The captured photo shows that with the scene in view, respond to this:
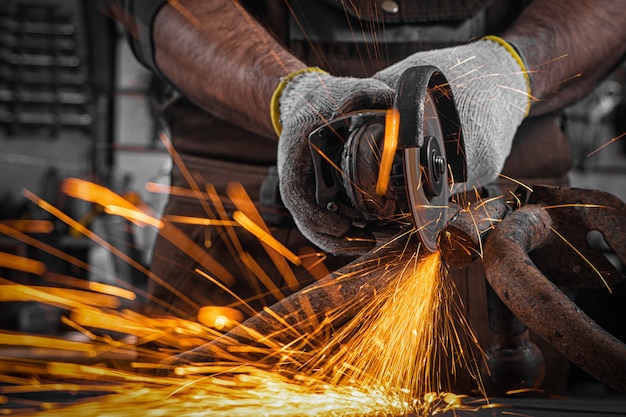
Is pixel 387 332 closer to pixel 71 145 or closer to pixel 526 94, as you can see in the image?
pixel 526 94

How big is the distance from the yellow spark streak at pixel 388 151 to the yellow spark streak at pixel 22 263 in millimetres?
3777

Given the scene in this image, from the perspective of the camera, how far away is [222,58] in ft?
4.48

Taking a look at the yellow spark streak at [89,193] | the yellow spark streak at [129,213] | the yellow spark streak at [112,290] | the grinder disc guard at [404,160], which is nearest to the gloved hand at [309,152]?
the grinder disc guard at [404,160]

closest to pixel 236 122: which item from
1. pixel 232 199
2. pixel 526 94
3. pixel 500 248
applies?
pixel 232 199

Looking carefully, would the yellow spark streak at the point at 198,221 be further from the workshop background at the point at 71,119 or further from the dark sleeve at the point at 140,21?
the workshop background at the point at 71,119

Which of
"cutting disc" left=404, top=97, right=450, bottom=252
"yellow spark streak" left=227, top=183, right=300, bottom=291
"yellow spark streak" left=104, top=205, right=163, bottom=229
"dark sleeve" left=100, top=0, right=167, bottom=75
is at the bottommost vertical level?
"yellow spark streak" left=104, top=205, right=163, bottom=229

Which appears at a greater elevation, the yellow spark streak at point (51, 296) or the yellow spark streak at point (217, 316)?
the yellow spark streak at point (217, 316)

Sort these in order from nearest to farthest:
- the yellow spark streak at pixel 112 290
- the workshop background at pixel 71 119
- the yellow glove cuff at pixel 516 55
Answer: the yellow glove cuff at pixel 516 55, the yellow spark streak at pixel 112 290, the workshop background at pixel 71 119


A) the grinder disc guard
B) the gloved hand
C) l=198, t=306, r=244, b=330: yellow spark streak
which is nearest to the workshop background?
l=198, t=306, r=244, b=330: yellow spark streak

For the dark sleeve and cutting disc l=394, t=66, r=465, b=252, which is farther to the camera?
the dark sleeve

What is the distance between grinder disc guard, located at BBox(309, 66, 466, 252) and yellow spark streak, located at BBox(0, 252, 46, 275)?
3668mm

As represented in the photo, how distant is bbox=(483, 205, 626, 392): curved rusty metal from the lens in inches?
30.1

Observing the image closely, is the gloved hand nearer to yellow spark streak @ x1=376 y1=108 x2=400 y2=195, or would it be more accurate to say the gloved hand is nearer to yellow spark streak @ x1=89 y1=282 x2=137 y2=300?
yellow spark streak @ x1=376 y1=108 x2=400 y2=195

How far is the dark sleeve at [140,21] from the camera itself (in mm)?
1466
